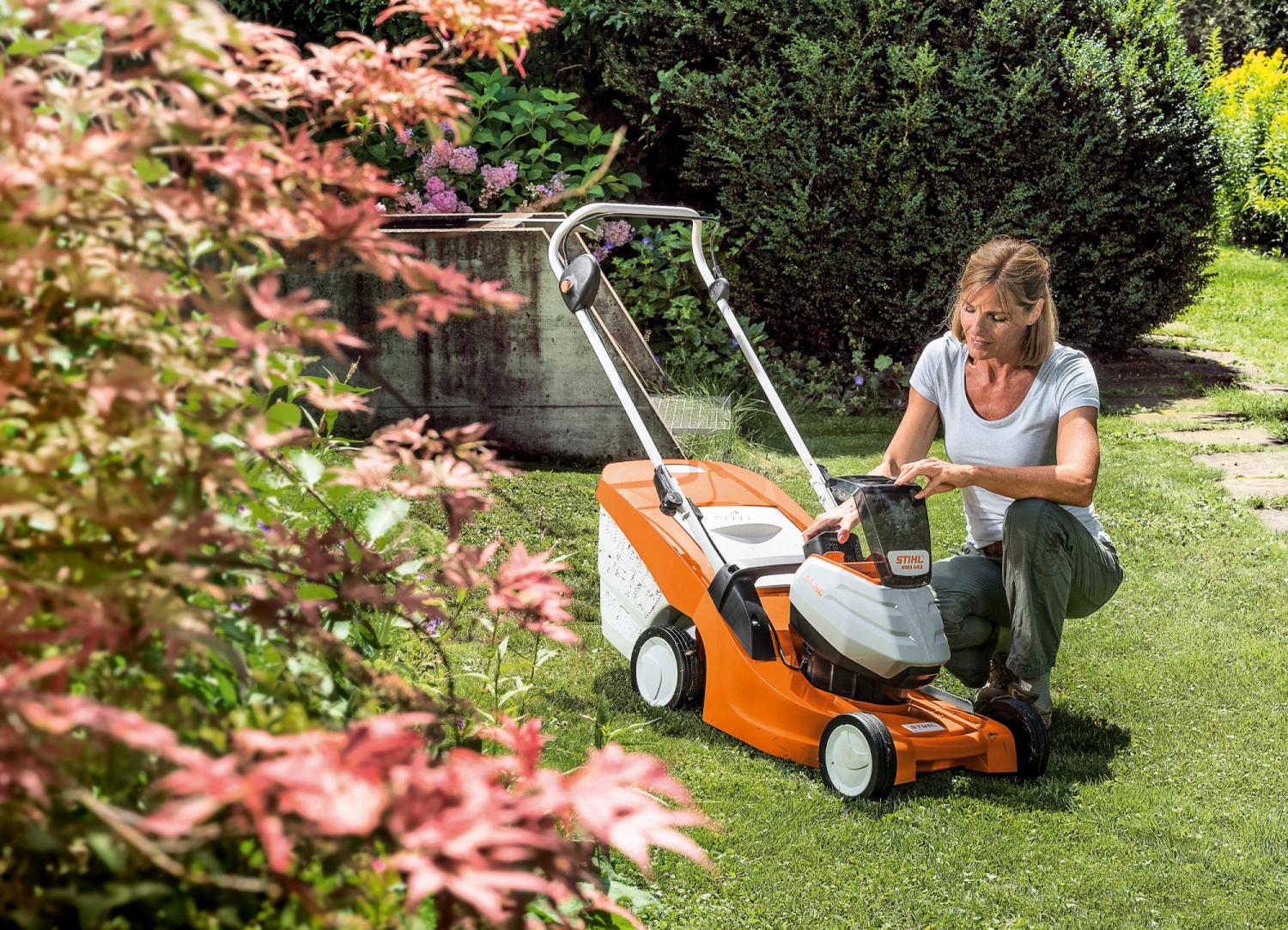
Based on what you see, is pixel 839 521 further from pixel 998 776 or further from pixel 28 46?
pixel 28 46

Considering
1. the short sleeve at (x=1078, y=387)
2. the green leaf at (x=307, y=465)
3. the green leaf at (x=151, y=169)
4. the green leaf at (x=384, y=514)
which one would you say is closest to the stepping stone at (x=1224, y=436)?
the short sleeve at (x=1078, y=387)

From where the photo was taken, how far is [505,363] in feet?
18.0

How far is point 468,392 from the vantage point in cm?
553

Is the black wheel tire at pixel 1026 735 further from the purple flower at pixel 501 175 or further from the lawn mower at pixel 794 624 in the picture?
the purple flower at pixel 501 175

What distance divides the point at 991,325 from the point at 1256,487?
10.2 ft

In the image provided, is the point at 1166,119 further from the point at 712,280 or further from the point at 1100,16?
the point at 712,280

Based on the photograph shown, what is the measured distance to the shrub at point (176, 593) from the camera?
0.86 meters

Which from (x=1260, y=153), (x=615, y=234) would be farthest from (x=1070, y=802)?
(x=1260, y=153)

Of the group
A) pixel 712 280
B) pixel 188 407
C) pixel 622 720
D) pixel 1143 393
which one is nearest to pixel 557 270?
pixel 712 280

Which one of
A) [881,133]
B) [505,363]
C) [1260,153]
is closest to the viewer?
[505,363]

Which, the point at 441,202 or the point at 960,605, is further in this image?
the point at 441,202

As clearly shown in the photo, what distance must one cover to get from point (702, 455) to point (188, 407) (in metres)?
4.55

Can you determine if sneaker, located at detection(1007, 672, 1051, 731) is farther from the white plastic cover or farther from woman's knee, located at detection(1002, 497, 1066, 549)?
the white plastic cover

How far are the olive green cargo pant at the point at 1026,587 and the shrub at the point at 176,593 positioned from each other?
2254 millimetres
